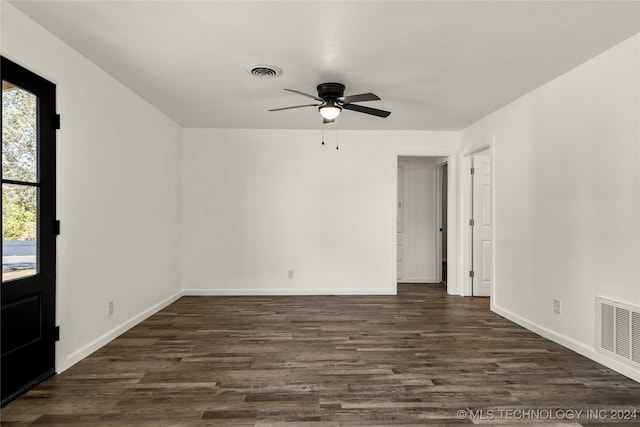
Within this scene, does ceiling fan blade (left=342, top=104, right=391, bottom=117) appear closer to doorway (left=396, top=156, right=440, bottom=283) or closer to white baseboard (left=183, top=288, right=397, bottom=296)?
white baseboard (left=183, top=288, right=397, bottom=296)

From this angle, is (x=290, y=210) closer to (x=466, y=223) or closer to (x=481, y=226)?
(x=466, y=223)

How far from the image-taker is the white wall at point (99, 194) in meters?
2.63

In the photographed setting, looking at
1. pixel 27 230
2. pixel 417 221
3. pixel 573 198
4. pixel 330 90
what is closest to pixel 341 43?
pixel 330 90

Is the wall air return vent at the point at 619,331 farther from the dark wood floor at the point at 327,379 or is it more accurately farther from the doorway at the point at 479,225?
the doorway at the point at 479,225

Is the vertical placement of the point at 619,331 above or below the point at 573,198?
below

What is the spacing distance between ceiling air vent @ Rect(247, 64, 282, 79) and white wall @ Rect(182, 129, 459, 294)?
7.12ft

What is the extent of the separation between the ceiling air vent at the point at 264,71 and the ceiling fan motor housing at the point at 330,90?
44 cm

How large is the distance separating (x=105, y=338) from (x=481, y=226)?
16.9ft

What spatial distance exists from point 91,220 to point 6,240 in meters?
0.86

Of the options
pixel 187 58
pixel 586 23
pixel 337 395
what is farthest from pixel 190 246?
pixel 586 23

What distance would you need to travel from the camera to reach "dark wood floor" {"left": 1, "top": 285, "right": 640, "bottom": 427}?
2076 millimetres

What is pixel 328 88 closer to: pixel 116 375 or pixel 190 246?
pixel 116 375

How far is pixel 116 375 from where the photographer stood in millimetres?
2588

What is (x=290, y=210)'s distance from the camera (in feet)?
17.6
